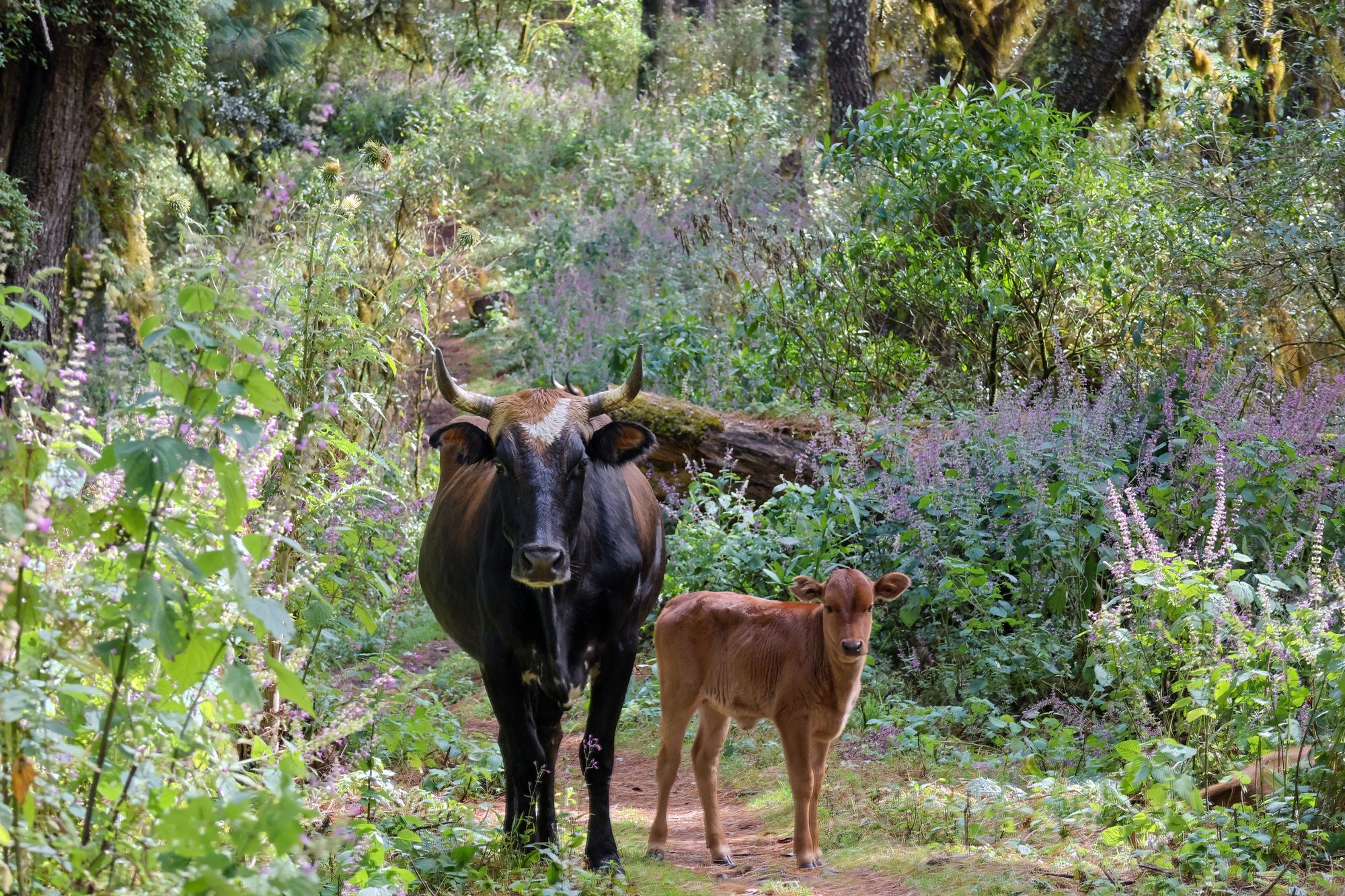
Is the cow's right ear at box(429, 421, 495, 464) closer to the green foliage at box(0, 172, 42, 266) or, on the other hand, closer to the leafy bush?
the leafy bush

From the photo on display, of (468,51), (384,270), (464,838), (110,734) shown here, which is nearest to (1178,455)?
(464,838)

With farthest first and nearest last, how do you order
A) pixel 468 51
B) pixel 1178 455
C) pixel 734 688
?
1. pixel 468 51
2. pixel 1178 455
3. pixel 734 688

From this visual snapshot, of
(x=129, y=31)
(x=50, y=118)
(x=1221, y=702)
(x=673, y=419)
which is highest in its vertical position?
(x=129, y=31)

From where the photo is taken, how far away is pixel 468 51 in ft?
86.9

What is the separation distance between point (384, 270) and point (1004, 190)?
478 cm

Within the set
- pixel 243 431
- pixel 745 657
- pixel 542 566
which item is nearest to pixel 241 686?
pixel 243 431

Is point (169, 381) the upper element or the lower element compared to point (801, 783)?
upper

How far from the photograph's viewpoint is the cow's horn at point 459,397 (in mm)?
5895

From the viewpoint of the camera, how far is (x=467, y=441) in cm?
570

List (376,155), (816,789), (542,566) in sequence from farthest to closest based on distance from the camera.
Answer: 1. (376,155)
2. (816,789)
3. (542,566)

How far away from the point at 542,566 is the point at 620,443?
0.97m

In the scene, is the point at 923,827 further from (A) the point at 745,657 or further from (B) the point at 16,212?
(B) the point at 16,212

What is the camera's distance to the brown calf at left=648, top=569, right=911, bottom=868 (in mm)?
5891

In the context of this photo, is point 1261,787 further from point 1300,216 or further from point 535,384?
point 535,384
